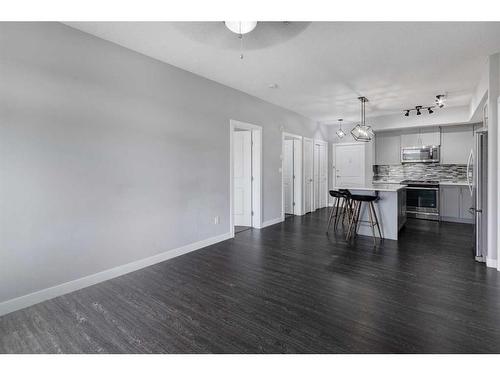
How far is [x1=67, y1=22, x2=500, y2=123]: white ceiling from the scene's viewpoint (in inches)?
103

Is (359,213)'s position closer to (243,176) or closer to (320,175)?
(243,176)

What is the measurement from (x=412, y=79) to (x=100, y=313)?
16.5 ft

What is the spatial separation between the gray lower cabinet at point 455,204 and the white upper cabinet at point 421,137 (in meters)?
1.16

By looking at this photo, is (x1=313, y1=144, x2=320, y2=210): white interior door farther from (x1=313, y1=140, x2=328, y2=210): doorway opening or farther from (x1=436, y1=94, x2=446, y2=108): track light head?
(x1=436, y1=94, x2=446, y2=108): track light head

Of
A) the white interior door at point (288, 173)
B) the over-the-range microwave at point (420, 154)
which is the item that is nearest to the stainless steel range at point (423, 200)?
the over-the-range microwave at point (420, 154)

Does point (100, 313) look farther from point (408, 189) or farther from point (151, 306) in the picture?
point (408, 189)

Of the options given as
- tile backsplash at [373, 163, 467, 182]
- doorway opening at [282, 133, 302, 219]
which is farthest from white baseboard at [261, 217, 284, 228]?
tile backsplash at [373, 163, 467, 182]

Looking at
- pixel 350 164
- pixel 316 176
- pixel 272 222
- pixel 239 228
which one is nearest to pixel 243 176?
pixel 239 228

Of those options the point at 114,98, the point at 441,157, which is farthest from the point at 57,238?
the point at 441,157

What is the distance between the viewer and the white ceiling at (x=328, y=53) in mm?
2617

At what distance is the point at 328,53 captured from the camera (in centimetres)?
318

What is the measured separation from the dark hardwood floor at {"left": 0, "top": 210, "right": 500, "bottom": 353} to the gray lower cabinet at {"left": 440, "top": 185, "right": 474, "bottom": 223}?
8.86ft

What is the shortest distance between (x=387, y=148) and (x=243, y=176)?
13.9ft

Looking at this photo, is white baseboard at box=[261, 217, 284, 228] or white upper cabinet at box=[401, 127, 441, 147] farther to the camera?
white upper cabinet at box=[401, 127, 441, 147]
